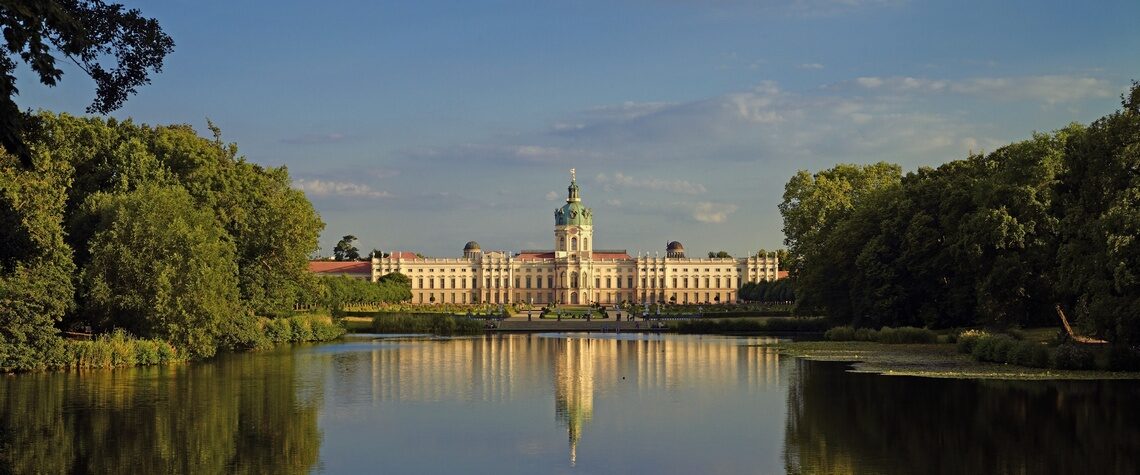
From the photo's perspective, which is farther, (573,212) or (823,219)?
(573,212)

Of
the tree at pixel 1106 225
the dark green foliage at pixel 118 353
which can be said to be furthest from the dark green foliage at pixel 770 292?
the dark green foliage at pixel 118 353

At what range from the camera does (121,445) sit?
18.3 m

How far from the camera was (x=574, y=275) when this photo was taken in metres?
171

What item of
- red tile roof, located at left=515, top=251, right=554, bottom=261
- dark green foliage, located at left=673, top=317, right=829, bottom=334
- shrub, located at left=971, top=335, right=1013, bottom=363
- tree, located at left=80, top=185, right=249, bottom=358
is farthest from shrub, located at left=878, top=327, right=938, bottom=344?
red tile roof, located at left=515, top=251, right=554, bottom=261

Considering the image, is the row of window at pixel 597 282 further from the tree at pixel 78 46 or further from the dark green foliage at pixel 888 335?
the tree at pixel 78 46

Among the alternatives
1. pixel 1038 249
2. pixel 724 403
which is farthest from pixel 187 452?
pixel 1038 249

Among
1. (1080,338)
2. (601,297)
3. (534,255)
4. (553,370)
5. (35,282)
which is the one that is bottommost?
(553,370)

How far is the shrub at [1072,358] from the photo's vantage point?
29.3 m

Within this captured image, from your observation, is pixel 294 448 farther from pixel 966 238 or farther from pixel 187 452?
pixel 966 238

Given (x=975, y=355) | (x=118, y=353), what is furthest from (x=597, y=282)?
(x=118, y=353)

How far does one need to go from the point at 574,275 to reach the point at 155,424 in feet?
494

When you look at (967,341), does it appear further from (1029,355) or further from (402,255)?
(402,255)

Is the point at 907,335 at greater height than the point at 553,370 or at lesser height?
greater

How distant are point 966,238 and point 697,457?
22719mm
